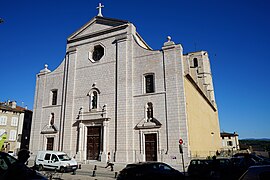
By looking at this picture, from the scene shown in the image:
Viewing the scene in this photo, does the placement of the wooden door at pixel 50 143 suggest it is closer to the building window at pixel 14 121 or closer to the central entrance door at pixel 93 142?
the central entrance door at pixel 93 142

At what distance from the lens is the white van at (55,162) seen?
663 inches

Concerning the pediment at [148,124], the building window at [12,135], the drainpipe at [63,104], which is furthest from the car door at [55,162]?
the building window at [12,135]

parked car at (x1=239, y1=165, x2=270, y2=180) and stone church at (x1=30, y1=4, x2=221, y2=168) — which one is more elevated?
stone church at (x1=30, y1=4, x2=221, y2=168)

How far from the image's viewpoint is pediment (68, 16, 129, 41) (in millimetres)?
25562

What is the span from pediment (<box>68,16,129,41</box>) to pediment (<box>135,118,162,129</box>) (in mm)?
11078

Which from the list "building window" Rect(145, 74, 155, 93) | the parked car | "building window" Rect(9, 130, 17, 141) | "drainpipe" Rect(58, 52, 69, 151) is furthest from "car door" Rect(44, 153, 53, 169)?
"building window" Rect(9, 130, 17, 141)

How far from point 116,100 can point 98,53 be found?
7.03 m

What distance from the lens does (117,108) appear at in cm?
2206

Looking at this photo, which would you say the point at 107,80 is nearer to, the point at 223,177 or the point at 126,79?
the point at 126,79

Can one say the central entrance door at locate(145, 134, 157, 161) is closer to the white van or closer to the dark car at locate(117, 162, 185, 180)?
the white van

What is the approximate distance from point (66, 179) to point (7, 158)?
354 inches

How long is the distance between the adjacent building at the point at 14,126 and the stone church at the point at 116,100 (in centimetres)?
1234

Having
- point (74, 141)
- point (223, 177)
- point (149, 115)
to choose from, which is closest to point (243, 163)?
point (223, 177)

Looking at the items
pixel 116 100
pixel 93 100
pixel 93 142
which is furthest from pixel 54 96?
pixel 116 100
